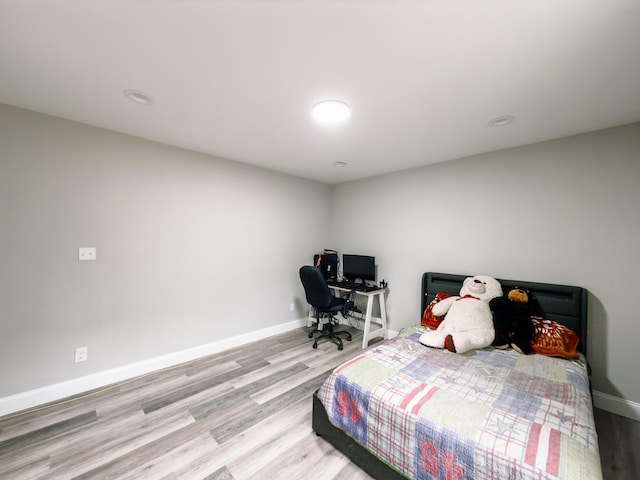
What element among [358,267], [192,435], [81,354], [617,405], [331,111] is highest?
[331,111]

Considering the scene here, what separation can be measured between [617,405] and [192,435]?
342 cm

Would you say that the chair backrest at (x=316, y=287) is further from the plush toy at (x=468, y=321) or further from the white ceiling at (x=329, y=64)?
the white ceiling at (x=329, y=64)

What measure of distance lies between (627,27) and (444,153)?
5.45ft

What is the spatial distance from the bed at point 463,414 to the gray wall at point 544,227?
258 mm

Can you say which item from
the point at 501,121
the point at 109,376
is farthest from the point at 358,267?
the point at 109,376

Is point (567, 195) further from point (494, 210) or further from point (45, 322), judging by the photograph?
point (45, 322)

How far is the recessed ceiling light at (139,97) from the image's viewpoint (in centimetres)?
175

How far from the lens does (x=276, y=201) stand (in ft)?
12.1

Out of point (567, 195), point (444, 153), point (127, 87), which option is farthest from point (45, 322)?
point (567, 195)

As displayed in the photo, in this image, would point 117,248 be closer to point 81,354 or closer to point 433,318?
point 81,354

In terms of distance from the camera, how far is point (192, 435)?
1777 millimetres

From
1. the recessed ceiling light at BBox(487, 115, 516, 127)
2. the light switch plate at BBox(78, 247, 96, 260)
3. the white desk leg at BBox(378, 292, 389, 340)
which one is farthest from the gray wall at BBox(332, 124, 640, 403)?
the light switch plate at BBox(78, 247, 96, 260)

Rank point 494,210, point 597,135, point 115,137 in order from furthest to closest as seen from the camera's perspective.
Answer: point 494,210 < point 115,137 < point 597,135

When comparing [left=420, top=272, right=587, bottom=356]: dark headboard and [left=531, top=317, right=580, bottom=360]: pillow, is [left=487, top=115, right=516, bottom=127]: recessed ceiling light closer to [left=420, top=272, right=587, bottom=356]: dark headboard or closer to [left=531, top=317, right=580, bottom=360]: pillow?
[left=420, top=272, right=587, bottom=356]: dark headboard
